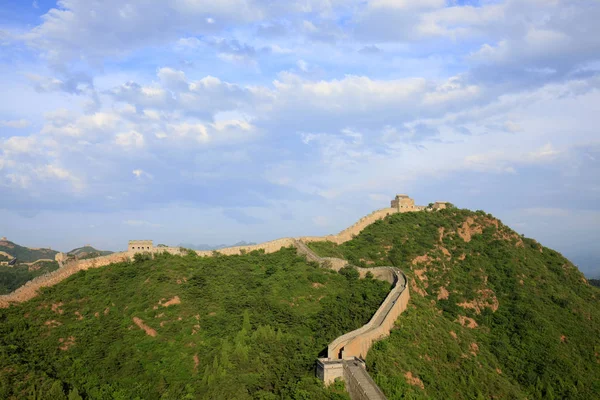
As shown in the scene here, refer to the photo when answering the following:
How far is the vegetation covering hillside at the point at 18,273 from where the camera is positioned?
245ft

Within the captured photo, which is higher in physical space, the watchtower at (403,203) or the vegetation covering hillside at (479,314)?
the watchtower at (403,203)

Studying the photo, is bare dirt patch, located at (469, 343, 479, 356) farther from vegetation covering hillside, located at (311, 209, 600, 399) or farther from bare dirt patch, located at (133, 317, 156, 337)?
bare dirt patch, located at (133, 317, 156, 337)

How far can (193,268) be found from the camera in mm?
47812

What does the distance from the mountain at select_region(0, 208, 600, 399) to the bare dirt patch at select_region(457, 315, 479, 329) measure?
0.13 meters

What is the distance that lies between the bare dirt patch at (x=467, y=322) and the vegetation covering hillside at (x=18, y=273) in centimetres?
5657

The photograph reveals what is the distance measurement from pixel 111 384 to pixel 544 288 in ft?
148

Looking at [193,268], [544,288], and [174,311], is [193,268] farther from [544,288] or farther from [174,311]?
[544,288]

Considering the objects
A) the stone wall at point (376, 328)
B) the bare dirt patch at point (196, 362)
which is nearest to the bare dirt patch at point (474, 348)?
the stone wall at point (376, 328)

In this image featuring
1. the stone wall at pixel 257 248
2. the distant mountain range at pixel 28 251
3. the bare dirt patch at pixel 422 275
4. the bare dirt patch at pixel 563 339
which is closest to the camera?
the bare dirt patch at pixel 563 339

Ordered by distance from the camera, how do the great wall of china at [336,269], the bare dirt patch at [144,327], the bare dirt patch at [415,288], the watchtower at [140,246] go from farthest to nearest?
the watchtower at [140,246]
the bare dirt patch at [415,288]
the bare dirt patch at [144,327]
the great wall of china at [336,269]

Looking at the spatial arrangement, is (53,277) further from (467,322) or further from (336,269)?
(467,322)

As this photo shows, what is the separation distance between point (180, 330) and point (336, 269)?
671 inches

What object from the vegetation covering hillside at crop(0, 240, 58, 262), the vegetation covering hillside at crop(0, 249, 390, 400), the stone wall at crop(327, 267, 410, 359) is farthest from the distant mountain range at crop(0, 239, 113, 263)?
the stone wall at crop(327, 267, 410, 359)

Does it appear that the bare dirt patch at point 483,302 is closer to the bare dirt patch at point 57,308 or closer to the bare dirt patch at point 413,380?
the bare dirt patch at point 413,380
